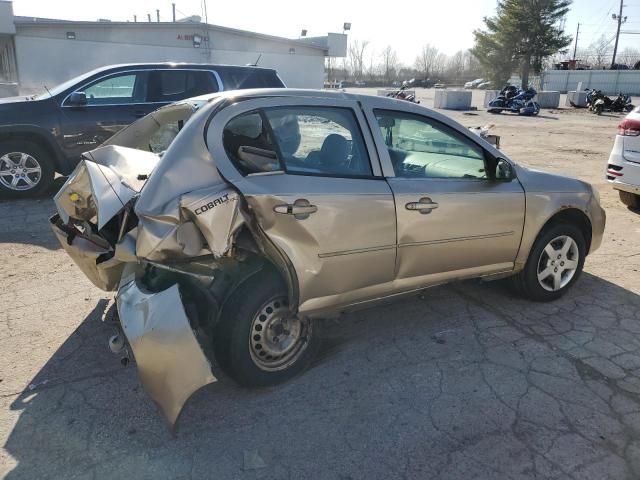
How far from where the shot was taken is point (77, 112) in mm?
7418

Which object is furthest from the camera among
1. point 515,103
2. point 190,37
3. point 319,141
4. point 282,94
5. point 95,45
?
point 515,103

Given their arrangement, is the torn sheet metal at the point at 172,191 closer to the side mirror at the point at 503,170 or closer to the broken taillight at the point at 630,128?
the side mirror at the point at 503,170

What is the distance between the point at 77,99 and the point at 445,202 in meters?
6.07

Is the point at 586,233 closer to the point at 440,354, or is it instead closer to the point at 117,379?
the point at 440,354

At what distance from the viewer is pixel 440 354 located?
11.6ft

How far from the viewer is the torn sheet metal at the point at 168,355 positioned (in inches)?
102

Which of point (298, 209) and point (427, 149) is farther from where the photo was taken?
point (427, 149)

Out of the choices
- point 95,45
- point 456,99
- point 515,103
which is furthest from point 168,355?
point 456,99

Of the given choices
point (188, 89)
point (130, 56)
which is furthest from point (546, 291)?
point (130, 56)

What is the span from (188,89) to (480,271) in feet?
19.2

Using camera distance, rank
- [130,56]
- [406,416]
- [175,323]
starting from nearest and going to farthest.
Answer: [175,323] < [406,416] < [130,56]

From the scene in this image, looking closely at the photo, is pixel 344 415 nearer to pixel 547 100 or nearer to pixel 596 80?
pixel 547 100

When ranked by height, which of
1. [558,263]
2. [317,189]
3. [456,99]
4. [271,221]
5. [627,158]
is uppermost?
[456,99]

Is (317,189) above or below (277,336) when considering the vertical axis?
above
